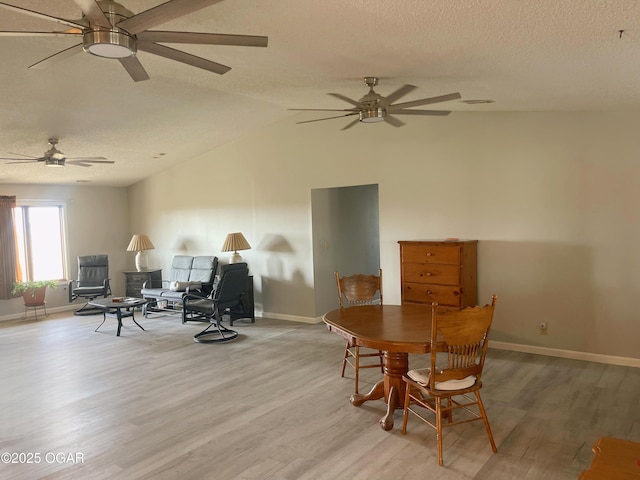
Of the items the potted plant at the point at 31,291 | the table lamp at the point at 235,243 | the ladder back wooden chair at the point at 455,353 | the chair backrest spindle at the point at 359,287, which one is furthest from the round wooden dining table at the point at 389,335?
the potted plant at the point at 31,291

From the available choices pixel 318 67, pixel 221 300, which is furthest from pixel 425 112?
pixel 221 300

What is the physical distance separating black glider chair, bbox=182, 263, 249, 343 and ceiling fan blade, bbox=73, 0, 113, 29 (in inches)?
160

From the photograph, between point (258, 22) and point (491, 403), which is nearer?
point (258, 22)

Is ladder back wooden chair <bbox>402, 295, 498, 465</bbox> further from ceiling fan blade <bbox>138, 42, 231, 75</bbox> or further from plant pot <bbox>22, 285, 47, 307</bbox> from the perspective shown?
plant pot <bbox>22, 285, 47, 307</bbox>

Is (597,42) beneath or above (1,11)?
beneath

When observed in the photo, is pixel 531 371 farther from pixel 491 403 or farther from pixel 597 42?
pixel 597 42

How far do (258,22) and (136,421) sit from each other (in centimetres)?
299

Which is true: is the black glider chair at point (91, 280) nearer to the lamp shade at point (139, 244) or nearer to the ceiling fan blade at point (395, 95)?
the lamp shade at point (139, 244)

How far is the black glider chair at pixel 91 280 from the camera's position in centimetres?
803

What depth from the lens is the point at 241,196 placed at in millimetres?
7379

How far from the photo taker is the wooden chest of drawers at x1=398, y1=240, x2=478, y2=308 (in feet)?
16.0

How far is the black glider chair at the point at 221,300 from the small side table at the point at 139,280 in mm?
2389

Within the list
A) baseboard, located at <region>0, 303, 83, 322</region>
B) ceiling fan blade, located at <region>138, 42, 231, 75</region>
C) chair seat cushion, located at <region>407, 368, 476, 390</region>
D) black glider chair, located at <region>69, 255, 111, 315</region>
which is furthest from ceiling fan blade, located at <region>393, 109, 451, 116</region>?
baseboard, located at <region>0, 303, 83, 322</region>

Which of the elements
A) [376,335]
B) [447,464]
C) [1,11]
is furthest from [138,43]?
[447,464]
